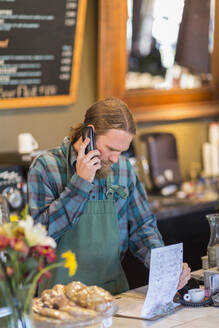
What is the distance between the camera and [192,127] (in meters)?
5.86

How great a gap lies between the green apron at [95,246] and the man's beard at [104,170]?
0.17 feet

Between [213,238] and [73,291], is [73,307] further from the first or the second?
[213,238]

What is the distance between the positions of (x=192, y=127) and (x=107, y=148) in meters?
3.28

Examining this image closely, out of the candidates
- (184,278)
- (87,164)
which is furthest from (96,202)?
(184,278)

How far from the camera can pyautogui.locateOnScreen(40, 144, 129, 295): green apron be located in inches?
107

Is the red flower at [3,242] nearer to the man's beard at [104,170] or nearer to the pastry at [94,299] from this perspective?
the pastry at [94,299]

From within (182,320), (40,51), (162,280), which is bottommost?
(182,320)

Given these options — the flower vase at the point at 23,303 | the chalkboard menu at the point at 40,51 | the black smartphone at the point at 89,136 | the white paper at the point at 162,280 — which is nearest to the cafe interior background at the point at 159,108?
the chalkboard menu at the point at 40,51

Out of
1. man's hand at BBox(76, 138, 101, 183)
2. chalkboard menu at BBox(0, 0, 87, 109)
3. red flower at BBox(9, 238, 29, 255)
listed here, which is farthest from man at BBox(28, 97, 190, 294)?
chalkboard menu at BBox(0, 0, 87, 109)

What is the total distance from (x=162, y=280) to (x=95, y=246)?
468 millimetres

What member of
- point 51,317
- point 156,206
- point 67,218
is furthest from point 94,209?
point 156,206

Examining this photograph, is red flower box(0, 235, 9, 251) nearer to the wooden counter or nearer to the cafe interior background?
the wooden counter

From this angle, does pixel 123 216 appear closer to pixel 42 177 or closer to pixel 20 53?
pixel 42 177

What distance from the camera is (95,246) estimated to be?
275cm
